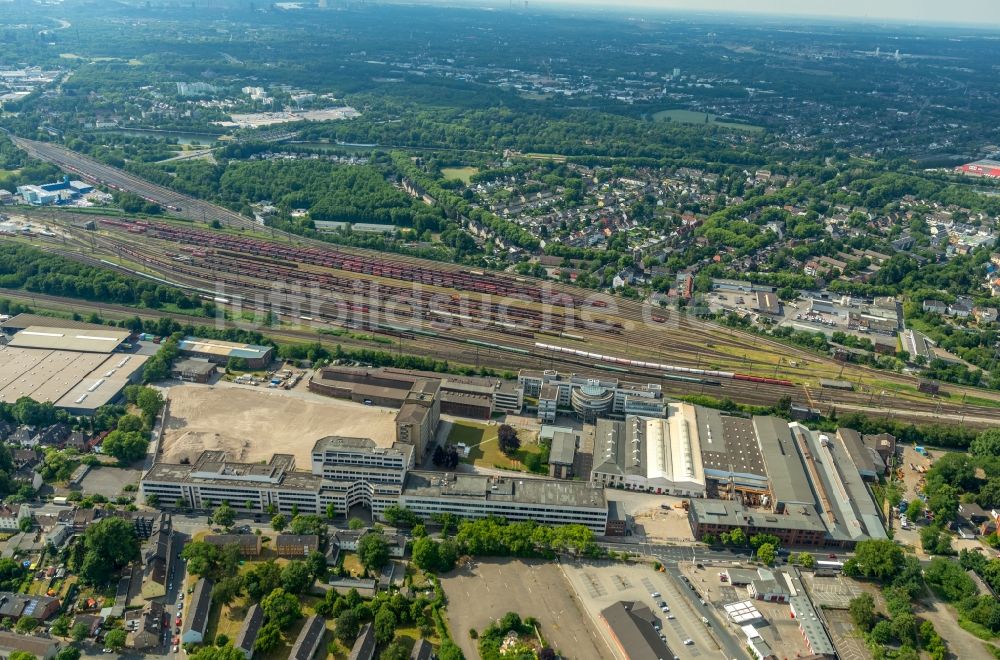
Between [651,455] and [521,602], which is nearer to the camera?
[521,602]

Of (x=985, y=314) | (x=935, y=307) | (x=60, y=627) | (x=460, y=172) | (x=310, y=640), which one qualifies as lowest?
(x=60, y=627)

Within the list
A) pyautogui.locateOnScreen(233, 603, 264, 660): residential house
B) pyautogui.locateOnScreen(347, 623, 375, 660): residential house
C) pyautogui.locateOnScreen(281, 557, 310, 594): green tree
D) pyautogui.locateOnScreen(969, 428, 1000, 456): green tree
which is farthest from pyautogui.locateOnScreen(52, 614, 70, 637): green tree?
pyautogui.locateOnScreen(969, 428, 1000, 456): green tree

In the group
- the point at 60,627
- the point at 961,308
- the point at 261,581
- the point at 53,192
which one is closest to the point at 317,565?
the point at 261,581

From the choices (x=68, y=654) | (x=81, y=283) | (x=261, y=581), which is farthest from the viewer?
(x=81, y=283)

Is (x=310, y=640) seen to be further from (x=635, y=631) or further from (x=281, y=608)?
(x=635, y=631)

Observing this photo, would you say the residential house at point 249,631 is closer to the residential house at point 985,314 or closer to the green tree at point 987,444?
the green tree at point 987,444

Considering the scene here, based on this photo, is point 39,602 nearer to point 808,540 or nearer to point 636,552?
point 636,552
